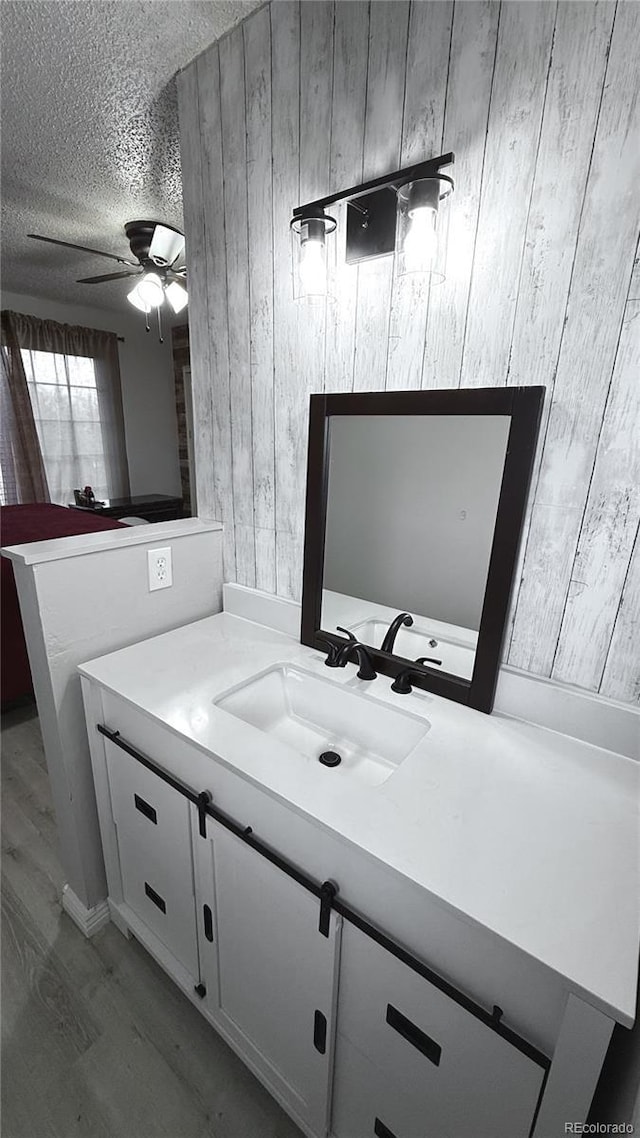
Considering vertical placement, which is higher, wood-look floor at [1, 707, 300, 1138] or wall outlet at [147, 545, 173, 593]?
wall outlet at [147, 545, 173, 593]

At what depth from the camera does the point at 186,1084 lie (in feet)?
3.86

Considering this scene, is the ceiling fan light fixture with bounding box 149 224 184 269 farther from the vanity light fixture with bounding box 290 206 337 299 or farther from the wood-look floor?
the wood-look floor

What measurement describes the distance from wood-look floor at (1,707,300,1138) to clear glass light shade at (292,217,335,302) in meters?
1.99

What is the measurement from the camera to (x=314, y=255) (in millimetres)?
1125

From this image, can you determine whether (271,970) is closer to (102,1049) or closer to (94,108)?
(102,1049)

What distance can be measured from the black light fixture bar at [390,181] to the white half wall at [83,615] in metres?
0.95

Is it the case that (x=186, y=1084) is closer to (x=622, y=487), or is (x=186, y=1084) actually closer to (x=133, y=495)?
(x=622, y=487)

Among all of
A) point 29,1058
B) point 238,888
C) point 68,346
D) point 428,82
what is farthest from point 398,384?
point 68,346

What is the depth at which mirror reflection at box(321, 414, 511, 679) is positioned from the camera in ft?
3.53

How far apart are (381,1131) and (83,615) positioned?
1.30 m

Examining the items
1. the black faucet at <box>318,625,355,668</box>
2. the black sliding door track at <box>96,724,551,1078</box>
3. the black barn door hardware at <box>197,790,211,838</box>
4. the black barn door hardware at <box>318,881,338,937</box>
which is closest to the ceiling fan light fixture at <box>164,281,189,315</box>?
the black faucet at <box>318,625,355,668</box>

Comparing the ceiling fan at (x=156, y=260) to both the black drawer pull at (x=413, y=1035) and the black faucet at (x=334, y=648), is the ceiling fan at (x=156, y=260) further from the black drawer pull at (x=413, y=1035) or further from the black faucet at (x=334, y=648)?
the black drawer pull at (x=413, y=1035)

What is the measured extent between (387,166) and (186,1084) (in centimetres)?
226

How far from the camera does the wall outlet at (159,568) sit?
1475 millimetres
